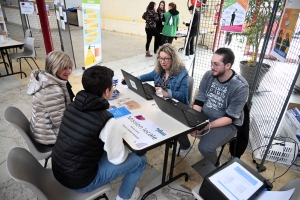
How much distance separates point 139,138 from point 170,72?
93 centimetres

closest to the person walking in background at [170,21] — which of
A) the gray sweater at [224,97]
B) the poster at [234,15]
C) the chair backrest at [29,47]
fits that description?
the chair backrest at [29,47]

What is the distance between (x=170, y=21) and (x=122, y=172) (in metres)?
4.84

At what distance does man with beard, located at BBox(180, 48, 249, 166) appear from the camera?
1681 mm

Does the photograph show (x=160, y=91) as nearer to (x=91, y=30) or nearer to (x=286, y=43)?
(x=286, y=43)

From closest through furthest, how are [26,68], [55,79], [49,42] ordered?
1. [55,79]
2. [49,42]
3. [26,68]

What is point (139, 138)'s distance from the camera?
4.38 ft

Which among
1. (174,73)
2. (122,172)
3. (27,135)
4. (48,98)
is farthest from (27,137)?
(174,73)

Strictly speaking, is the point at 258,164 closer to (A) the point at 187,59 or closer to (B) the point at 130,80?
(B) the point at 130,80

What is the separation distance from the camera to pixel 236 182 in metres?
1.17

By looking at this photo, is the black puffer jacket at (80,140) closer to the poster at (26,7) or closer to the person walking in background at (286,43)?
the person walking in background at (286,43)

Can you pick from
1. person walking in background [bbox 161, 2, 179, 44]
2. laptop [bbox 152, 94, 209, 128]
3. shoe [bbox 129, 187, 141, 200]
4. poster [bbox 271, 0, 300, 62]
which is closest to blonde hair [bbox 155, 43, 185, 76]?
laptop [bbox 152, 94, 209, 128]

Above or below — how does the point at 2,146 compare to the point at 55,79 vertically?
below

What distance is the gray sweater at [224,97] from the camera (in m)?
1.68

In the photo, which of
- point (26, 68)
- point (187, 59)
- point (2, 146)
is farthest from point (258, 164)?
point (26, 68)
